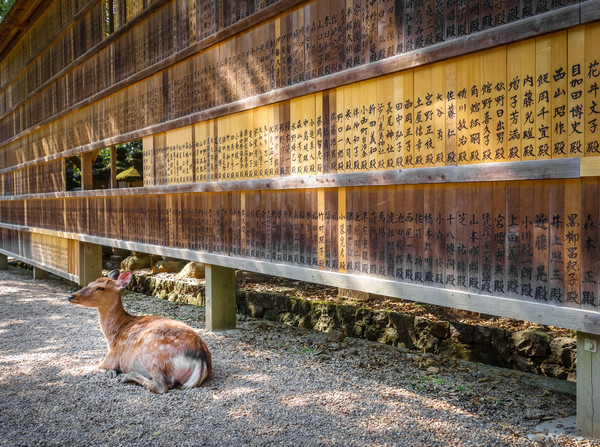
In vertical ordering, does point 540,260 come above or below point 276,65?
below

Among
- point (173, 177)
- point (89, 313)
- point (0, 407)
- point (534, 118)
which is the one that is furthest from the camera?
point (89, 313)

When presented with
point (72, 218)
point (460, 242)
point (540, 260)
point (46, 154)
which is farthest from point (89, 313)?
point (540, 260)

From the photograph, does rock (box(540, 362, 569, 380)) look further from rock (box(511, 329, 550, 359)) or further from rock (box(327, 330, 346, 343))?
rock (box(327, 330, 346, 343))

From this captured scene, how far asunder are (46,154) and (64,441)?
9.57 m

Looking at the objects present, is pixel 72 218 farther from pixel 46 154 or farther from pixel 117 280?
pixel 117 280

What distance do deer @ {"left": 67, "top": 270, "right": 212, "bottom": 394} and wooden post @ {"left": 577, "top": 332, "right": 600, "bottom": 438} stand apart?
3.12 m

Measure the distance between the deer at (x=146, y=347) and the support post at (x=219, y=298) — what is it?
5.29 feet

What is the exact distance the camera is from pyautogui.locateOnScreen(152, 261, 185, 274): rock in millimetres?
11141

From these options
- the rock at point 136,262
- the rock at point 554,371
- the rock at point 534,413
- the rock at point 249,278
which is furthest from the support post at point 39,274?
the rock at point 534,413

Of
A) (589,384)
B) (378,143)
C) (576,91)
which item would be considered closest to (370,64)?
(378,143)

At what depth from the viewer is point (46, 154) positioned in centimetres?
1157

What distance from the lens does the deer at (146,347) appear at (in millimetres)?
4605

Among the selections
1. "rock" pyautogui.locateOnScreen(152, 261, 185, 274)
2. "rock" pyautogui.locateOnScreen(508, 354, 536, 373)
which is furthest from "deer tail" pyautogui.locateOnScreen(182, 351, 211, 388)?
"rock" pyautogui.locateOnScreen(152, 261, 185, 274)

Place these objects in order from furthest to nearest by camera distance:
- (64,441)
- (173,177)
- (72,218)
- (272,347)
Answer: (72,218), (173,177), (272,347), (64,441)
